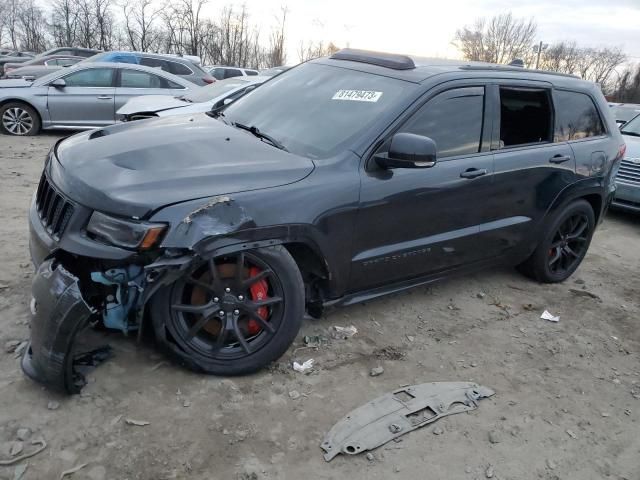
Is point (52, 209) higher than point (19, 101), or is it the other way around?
point (52, 209)

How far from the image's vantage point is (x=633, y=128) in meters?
8.68

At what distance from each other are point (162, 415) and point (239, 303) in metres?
0.68

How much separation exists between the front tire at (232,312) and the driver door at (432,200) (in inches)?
22.7

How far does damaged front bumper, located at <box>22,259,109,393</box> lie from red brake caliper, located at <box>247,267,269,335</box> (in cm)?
84

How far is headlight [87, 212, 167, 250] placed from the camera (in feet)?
8.68

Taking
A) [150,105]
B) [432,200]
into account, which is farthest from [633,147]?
[150,105]

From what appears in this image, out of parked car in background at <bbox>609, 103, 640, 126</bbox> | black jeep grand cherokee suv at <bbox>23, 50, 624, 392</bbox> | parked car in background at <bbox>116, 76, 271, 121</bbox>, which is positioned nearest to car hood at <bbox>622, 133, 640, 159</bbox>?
parked car in background at <bbox>609, 103, 640, 126</bbox>

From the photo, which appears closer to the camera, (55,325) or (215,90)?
(55,325)

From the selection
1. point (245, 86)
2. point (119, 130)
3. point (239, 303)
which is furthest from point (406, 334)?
point (245, 86)

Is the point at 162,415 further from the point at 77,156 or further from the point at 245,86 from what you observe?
the point at 245,86

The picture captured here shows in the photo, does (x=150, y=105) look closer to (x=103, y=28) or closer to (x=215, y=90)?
(x=215, y=90)

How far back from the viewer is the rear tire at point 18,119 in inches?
384

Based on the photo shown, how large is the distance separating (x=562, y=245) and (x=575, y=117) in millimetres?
1125

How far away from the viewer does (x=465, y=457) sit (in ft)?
8.80
